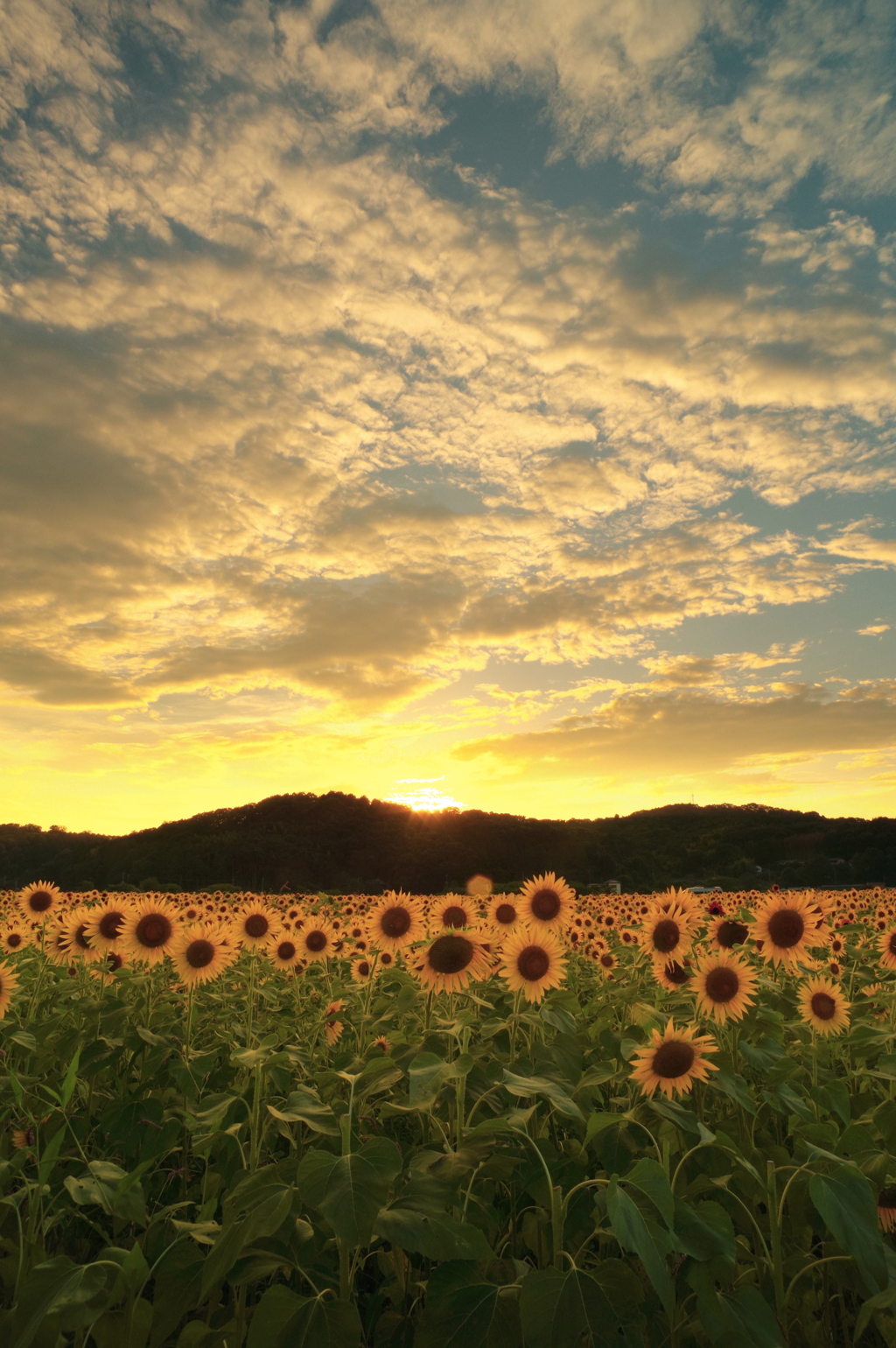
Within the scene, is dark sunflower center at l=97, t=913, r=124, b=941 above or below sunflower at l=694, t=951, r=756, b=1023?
above

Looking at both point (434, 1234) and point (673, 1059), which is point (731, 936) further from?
point (434, 1234)

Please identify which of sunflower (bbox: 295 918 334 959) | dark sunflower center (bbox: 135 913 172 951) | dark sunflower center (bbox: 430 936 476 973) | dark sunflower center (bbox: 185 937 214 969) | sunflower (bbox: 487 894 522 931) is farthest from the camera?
sunflower (bbox: 295 918 334 959)

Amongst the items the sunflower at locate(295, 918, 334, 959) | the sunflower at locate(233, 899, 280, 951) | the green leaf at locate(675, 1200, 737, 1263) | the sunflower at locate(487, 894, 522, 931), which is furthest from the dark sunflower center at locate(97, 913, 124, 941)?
the green leaf at locate(675, 1200, 737, 1263)

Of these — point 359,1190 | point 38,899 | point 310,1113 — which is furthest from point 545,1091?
point 38,899

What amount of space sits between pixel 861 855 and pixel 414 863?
28275mm

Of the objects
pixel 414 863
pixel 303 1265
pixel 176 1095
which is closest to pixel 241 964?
pixel 176 1095

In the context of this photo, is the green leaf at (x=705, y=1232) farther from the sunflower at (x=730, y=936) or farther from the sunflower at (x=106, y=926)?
the sunflower at (x=106, y=926)

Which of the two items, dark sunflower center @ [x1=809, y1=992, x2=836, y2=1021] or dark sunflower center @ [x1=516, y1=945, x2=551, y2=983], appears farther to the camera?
dark sunflower center @ [x1=809, y1=992, x2=836, y2=1021]

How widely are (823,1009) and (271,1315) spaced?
15.3 feet

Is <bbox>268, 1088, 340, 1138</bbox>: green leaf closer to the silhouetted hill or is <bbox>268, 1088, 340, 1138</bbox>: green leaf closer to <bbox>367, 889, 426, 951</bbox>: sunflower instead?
<bbox>367, 889, 426, 951</bbox>: sunflower

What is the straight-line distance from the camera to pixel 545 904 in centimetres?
671

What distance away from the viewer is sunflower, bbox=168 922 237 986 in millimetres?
5996

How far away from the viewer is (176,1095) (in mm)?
4355

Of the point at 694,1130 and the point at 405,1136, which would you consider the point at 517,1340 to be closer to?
the point at 694,1130
